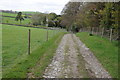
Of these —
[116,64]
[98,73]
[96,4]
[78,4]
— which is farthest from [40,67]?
[78,4]

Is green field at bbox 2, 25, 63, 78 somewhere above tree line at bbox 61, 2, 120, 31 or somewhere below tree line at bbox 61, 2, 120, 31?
below

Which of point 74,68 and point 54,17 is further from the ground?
point 54,17

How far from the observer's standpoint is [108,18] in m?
14.4

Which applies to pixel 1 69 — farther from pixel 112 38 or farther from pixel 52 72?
pixel 112 38

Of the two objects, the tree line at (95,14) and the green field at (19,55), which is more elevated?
the tree line at (95,14)

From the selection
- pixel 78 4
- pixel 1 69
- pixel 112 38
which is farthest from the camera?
pixel 78 4

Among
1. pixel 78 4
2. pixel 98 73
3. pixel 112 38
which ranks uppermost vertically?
pixel 78 4

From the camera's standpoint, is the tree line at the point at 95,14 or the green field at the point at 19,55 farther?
the tree line at the point at 95,14

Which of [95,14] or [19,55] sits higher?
[95,14]

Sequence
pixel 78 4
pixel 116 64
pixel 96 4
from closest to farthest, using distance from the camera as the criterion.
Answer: pixel 116 64
pixel 96 4
pixel 78 4

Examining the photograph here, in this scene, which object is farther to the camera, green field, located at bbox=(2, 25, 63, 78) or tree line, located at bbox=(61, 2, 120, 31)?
tree line, located at bbox=(61, 2, 120, 31)

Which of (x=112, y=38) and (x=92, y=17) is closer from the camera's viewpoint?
(x=112, y=38)

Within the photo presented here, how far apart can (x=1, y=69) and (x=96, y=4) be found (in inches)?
690

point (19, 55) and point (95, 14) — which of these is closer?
point (19, 55)
